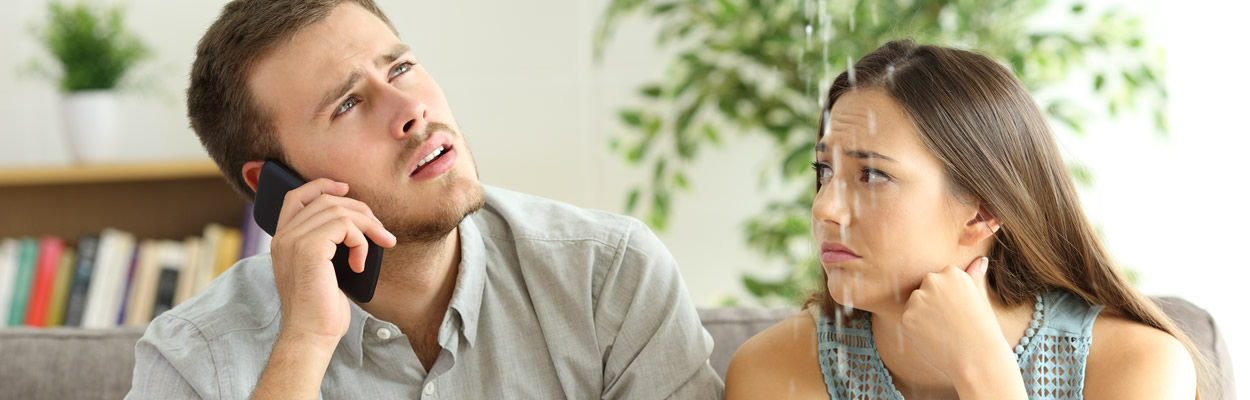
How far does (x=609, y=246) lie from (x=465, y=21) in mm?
1444

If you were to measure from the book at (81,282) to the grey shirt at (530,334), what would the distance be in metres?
1.35

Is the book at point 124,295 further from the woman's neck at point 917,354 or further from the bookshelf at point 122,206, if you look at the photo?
the woman's neck at point 917,354

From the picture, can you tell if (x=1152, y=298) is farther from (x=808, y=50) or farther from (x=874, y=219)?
(x=808, y=50)

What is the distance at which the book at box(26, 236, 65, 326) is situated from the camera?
97.9 inches

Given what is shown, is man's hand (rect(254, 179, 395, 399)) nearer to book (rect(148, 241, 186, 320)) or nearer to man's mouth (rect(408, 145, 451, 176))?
man's mouth (rect(408, 145, 451, 176))

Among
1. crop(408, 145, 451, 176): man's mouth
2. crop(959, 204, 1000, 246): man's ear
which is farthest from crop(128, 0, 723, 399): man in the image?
crop(959, 204, 1000, 246): man's ear

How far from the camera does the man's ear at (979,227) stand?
1151 mm

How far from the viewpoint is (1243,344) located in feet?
6.01

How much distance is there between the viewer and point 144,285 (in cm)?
249

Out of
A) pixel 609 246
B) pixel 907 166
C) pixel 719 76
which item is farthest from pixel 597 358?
pixel 719 76

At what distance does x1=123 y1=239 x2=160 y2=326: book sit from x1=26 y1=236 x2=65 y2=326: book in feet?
0.66

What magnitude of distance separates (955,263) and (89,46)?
86.6 inches

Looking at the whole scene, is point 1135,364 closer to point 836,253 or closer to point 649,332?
point 836,253

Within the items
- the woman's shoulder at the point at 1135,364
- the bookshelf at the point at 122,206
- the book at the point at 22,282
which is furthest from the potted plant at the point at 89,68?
the woman's shoulder at the point at 1135,364
